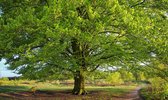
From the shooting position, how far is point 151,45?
23.3 m

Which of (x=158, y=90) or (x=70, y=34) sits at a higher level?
(x=70, y=34)

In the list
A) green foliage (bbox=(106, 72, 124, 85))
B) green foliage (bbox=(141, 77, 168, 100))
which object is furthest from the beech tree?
green foliage (bbox=(141, 77, 168, 100))

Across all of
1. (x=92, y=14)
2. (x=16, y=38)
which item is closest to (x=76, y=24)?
(x=92, y=14)

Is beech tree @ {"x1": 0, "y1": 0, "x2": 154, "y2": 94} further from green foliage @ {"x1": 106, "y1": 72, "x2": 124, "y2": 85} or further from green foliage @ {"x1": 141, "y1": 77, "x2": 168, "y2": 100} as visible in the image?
green foliage @ {"x1": 141, "y1": 77, "x2": 168, "y2": 100}

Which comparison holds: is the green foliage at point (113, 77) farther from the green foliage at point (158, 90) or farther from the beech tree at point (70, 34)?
the green foliage at point (158, 90)

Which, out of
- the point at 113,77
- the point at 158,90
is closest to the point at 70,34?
the point at 158,90

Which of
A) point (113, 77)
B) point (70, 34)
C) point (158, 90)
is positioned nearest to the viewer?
point (70, 34)

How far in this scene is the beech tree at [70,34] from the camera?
20.9m

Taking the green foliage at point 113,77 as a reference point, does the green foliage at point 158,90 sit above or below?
below

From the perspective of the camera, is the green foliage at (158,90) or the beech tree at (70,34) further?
the green foliage at (158,90)

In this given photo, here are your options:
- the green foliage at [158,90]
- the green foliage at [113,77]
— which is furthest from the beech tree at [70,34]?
the green foliage at [158,90]

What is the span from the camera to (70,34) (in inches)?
808

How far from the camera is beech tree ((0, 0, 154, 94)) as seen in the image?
20906 millimetres

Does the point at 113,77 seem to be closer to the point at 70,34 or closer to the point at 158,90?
the point at 158,90
